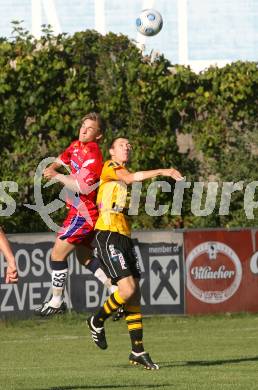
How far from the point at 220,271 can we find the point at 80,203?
27.2 feet

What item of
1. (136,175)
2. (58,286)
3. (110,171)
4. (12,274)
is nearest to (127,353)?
(58,286)

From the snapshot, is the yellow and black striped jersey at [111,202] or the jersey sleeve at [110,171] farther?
the yellow and black striped jersey at [111,202]

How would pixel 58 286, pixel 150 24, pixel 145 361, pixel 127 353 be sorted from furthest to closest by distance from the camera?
pixel 150 24, pixel 127 353, pixel 58 286, pixel 145 361

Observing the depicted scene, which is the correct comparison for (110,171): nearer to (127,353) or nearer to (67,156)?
(67,156)

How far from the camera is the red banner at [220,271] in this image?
22.1 m

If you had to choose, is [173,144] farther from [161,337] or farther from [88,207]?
[88,207]

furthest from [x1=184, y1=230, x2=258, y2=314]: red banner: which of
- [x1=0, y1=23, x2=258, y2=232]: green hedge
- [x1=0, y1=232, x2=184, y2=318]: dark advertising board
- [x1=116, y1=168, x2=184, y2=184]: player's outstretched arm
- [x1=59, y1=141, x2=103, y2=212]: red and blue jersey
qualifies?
[x1=116, y1=168, x2=184, y2=184]: player's outstretched arm

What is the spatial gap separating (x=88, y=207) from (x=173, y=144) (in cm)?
1260

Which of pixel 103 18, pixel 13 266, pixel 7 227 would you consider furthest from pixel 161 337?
pixel 103 18

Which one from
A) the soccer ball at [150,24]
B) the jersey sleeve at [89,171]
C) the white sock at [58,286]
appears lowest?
the white sock at [58,286]

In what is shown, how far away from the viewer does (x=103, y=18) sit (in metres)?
32.6

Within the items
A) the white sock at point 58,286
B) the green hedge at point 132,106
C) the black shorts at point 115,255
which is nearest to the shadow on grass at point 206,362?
the black shorts at point 115,255

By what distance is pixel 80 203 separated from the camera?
563 inches

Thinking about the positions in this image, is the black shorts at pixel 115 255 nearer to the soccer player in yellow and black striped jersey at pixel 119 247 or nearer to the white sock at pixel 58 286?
the soccer player in yellow and black striped jersey at pixel 119 247
